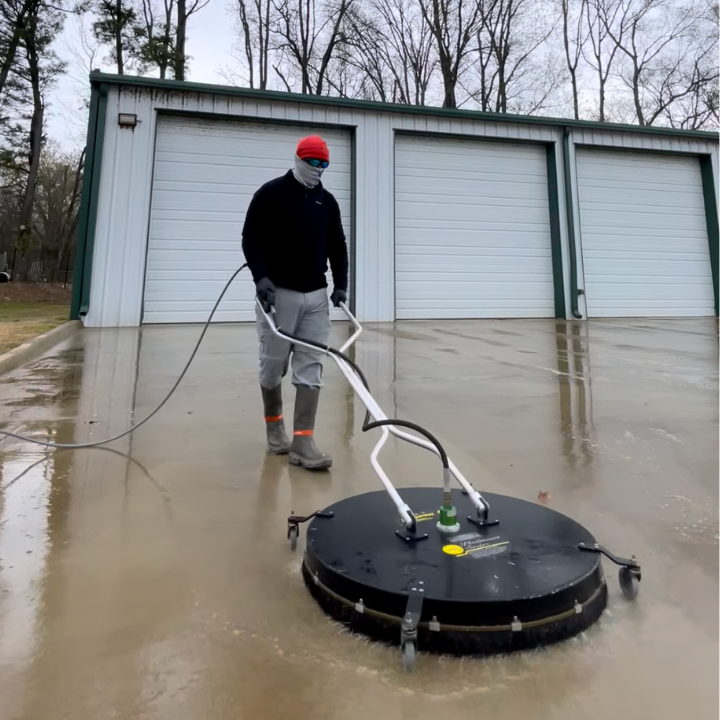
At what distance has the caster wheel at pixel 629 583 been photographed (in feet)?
5.07

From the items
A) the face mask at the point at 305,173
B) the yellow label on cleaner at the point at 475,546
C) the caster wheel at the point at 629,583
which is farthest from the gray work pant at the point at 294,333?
the caster wheel at the point at 629,583

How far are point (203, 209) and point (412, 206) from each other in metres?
3.78

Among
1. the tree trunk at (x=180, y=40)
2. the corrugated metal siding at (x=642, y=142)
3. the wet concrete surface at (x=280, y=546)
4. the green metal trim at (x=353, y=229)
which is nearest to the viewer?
the wet concrete surface at (x=280, y=546)

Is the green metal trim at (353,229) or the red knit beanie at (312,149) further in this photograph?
the green metal trim at (353,229)

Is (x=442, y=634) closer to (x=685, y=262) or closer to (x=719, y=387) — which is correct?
(x=719, y=387)

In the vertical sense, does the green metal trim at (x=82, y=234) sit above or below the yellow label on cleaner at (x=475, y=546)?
above

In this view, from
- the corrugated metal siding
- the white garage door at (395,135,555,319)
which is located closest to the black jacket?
the white garage door at (395,135,555,319)

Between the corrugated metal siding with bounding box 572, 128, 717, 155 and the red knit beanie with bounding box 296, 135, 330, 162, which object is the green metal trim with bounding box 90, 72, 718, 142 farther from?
the red knit beanie with bounding box 296, 135, 330, 162

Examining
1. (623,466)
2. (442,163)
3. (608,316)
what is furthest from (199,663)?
(608,316)

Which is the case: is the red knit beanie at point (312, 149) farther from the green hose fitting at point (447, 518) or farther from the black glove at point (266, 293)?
the green hose fitting at point (447, 518)

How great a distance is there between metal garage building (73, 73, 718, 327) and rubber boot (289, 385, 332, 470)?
7351mm

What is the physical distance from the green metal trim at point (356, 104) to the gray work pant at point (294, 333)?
323 inches

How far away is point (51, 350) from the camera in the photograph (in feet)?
21.3

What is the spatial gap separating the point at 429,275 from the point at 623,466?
844 cm
